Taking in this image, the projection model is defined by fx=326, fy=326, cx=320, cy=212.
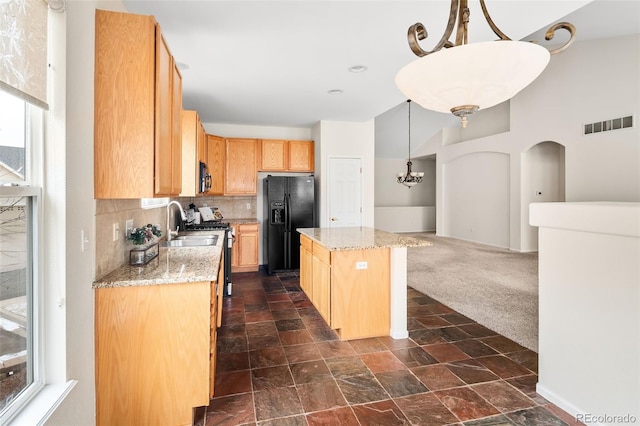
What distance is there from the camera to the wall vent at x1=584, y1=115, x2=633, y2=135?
530cm

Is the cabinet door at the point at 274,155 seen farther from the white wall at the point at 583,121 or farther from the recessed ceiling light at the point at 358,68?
the white wall at the point at 583,121

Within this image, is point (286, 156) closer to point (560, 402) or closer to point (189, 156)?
point (189, 156)

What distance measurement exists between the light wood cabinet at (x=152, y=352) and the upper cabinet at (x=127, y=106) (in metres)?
0.56

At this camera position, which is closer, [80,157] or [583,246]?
[80,157]

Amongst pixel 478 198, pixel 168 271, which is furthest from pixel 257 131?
pixel 478 198

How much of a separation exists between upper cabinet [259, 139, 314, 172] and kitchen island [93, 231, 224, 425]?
3.98 m

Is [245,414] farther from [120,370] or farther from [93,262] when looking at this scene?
[93,262]

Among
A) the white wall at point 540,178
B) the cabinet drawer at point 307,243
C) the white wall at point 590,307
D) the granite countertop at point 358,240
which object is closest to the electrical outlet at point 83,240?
the granite countertop at point 358,240

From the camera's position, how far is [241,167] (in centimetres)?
550

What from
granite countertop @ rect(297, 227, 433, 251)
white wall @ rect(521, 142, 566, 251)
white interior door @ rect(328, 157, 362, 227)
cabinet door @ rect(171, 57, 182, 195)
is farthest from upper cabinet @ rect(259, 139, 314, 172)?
white wall @ rect(521, 142, 566, 251)

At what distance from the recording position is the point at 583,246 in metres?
1.80

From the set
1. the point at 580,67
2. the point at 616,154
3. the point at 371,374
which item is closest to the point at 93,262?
the point at 371,374

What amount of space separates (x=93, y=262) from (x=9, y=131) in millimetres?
765

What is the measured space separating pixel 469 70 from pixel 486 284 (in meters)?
4.34
